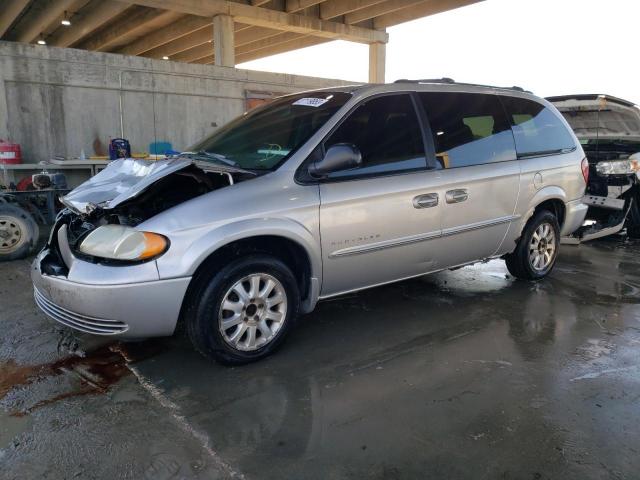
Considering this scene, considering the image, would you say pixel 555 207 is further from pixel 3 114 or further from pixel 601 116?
pixel 3 114

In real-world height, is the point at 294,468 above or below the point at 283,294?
below

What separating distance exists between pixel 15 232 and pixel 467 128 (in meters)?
5.17

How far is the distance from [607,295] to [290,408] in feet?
11.9

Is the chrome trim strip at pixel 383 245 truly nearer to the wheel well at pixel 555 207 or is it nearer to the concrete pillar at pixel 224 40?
the wheel well at pixel 555 207

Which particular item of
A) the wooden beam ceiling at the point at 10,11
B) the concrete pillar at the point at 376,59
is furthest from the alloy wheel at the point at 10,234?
the concrete pillar at the point at 376,59

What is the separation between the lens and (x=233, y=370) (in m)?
3.21

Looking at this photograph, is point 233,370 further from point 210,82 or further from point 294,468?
point 210,82

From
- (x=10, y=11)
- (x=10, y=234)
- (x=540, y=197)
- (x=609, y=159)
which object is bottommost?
(x=10, y=234)

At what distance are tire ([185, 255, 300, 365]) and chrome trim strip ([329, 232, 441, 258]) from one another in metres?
0.42

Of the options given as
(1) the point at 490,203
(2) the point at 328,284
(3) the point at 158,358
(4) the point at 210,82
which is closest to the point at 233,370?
(3) the point at 158,358

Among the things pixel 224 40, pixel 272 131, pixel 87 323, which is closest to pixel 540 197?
pixel 272 131

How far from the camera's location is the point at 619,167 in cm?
679

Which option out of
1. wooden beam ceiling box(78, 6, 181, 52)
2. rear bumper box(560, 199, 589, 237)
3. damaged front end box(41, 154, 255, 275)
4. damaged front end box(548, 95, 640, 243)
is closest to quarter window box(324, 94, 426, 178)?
damaged front end box(41, 154, 255, 275)

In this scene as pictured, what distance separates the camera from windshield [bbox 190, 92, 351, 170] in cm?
354
